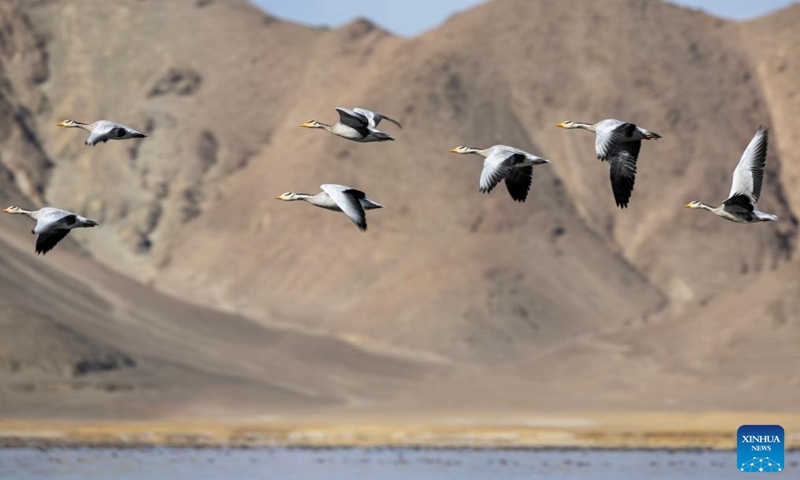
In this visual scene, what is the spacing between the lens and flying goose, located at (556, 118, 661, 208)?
111 feet

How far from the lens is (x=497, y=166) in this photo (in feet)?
116

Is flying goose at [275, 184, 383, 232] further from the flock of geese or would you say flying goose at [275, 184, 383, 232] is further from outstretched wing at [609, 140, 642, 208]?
outstretched wing at [609, 140, 642, 208]

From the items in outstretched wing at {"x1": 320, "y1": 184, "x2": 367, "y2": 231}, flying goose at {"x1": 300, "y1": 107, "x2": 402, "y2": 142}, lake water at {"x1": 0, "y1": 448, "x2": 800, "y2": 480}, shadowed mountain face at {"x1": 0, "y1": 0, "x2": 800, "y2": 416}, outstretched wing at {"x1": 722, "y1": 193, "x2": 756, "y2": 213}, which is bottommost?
lake water at {"x1": 0, "y1": 448, "x2": 800, "y2": 480}

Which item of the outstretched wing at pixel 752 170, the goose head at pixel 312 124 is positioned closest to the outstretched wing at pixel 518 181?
the outstretched wing at pixel 752 170

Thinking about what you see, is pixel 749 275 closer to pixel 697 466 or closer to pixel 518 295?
pixel 518 295

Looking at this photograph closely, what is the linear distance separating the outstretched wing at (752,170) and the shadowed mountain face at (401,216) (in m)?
73.2

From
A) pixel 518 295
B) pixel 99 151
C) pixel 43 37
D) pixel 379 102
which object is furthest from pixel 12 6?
pixel 518 295

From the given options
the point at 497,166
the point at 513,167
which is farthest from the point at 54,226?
the point at 513,167

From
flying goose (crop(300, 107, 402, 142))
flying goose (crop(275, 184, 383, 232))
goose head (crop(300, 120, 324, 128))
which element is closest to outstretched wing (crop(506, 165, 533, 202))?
flying goose (crop(275, 184, 383, 232))

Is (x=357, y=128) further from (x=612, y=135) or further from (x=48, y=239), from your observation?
(x=48, y=239)

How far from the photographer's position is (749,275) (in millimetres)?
138875

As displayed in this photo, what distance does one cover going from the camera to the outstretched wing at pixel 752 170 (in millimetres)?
35250

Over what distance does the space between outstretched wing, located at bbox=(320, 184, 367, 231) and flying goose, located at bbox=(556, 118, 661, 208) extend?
206 inches

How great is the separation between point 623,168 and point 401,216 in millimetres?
110695
